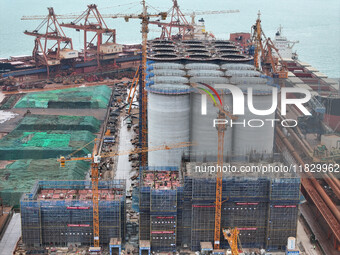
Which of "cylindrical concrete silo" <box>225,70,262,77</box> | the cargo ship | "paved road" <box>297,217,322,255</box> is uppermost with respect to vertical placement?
"cylindrical concrete silo" <box>225,70,262,77</box>

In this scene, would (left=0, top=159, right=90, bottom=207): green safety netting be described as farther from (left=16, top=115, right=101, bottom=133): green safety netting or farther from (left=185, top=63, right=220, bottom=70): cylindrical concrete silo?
(left=185, top=63, right=220, bottom=70): cylindrical concrete silo

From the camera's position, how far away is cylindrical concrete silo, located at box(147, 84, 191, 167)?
3062 centimetres

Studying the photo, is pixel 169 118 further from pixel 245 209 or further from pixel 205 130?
pixel 245 209

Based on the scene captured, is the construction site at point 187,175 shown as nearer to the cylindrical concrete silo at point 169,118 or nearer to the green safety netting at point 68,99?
the cylindrical concrete silo at point 169,118

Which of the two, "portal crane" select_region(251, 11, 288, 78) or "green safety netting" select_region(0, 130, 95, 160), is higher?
"portal crane" select_region(251, 11, 288, 78)

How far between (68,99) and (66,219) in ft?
93.3

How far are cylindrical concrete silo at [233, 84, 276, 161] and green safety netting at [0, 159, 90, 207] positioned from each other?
10736 millimetres

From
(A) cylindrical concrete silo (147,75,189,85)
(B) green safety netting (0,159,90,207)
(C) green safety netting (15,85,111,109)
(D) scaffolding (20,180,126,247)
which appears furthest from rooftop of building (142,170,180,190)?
(C) green safety netting (15,85,111,109)

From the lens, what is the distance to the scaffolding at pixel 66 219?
2578 cm

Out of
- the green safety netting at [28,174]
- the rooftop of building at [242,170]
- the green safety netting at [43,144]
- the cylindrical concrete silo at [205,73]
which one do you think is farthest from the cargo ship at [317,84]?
the green safety netting at [28,174]

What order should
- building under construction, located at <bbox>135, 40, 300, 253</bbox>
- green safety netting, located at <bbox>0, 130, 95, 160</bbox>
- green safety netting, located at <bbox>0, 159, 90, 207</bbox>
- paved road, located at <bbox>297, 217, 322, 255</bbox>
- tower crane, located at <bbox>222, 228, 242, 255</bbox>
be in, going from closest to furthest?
tower crane, located at <bbox>222, 228, 242, 255</bbox>
building under construction, located at <bbox>135, 40, 300, 253</bbox>
paved road, located at <bbox>297, 217, 322, 255</bbox>
green safety netting, located at <bbox>0, 159, 90, 207</bbox>
green safety netting, located at <bbox>0, 130, 95, 160</bbox>

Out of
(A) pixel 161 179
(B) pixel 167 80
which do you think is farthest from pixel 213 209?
(B) pixel 167 80

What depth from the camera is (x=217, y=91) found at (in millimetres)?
30641

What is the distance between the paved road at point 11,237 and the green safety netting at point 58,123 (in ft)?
50.1
